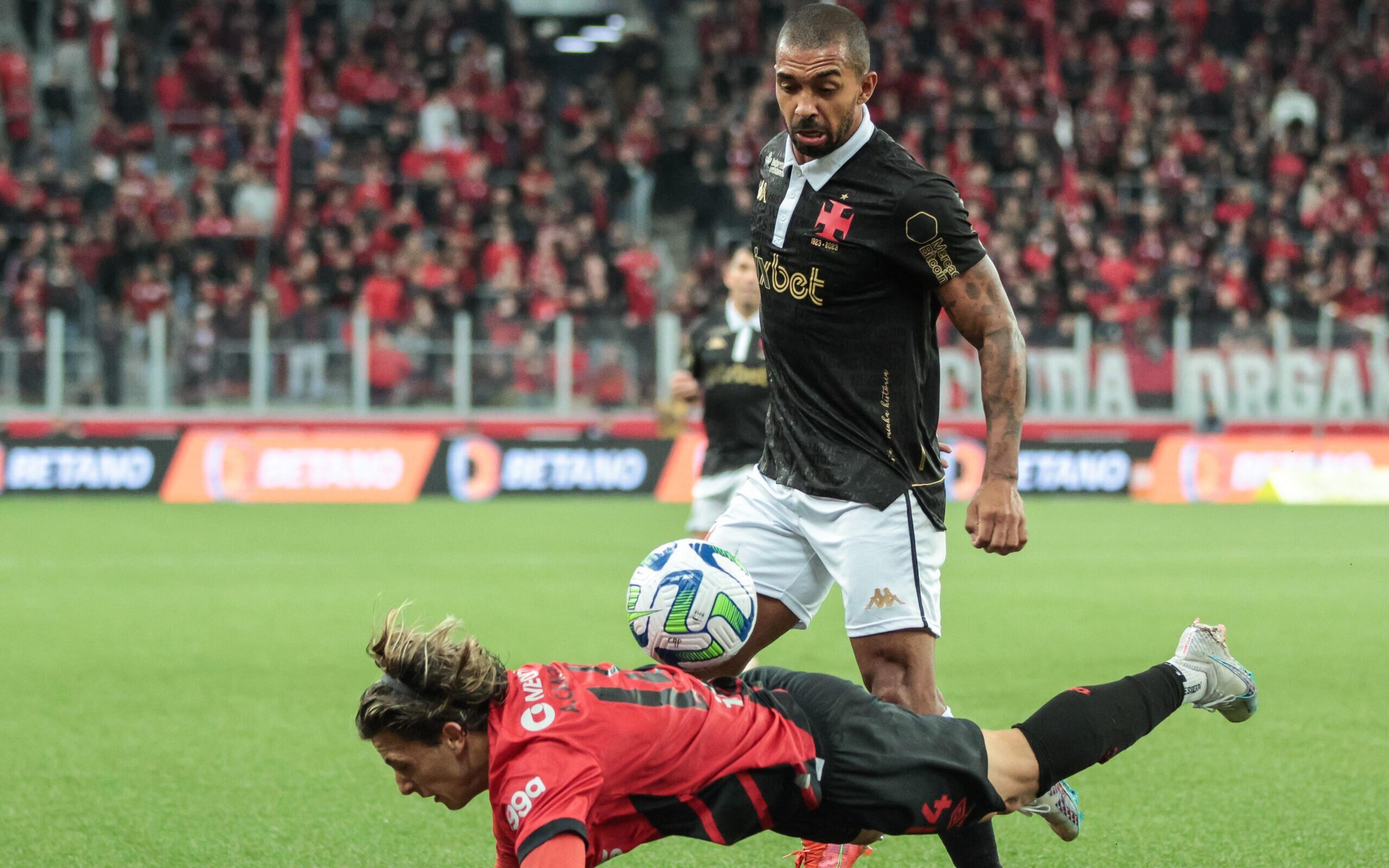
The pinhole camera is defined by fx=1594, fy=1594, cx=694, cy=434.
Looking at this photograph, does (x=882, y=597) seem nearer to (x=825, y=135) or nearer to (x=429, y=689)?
(x=825, y=135)

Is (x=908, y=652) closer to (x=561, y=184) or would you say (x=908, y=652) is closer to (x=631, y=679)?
(x=631, y=679)

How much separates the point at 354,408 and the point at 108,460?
114 inches

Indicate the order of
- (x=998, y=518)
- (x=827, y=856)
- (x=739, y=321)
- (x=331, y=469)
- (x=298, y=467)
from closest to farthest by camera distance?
(x=998, y=518)
(x=827, y=856)
(x=739, y=321)
(x=298, y=467)
(x=331, y=469)

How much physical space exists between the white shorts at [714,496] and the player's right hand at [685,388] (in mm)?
464

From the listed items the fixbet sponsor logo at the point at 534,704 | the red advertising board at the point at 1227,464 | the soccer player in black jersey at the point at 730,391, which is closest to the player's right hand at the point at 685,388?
the soccer player in black jersey at the point at 730,391

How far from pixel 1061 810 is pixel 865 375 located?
129cm

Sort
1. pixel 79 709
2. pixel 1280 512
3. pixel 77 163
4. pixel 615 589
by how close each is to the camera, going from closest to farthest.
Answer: pixel 79 709 → pixel 615 589 → pixel 1280 512 → pixel 77 163

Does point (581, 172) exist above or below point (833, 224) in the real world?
above

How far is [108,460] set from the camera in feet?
61.3

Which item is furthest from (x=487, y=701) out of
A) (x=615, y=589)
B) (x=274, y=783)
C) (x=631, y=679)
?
(x=615, y=589)

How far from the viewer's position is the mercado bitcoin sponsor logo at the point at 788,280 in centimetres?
439

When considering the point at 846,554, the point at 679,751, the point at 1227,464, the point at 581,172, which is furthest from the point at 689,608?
the point at 581,172

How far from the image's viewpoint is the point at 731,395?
845 centimetres

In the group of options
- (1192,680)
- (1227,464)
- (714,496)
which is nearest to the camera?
(1192,680)
